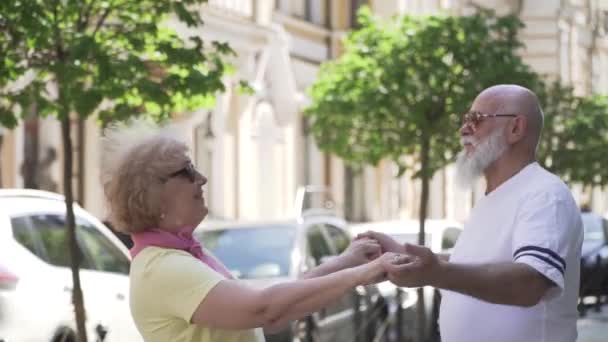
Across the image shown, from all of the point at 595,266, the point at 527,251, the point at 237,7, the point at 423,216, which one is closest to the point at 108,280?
the point at 423,216

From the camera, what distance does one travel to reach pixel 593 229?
26.2 m

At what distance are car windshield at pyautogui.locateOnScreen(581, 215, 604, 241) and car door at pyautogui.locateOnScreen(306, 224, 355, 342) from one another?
9.81 meters

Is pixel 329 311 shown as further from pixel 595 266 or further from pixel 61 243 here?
pixel 595 266

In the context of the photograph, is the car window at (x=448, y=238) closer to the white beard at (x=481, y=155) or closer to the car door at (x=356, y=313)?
the car door at (x=356, y=313)

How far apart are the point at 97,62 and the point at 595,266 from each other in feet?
47.2

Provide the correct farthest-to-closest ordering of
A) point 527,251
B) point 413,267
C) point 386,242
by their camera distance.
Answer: point 386,242
point 527,251
point 413,267

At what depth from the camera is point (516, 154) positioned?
568 cm

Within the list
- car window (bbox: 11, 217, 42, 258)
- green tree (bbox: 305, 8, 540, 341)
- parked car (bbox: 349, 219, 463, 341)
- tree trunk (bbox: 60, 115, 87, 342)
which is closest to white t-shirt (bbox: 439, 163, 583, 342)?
tree trunk (bbox: 60, 115, 87, 342)

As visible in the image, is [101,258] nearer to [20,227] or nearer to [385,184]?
[20,227]

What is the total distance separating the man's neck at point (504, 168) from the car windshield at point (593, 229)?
66.4ft

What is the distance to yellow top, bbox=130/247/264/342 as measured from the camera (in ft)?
14.8

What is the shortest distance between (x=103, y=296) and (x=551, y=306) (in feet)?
22.7

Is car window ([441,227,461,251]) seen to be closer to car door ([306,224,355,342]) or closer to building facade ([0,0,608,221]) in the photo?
building facade ([0,0,608,221])

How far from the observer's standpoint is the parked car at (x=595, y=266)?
2342 centimetres
